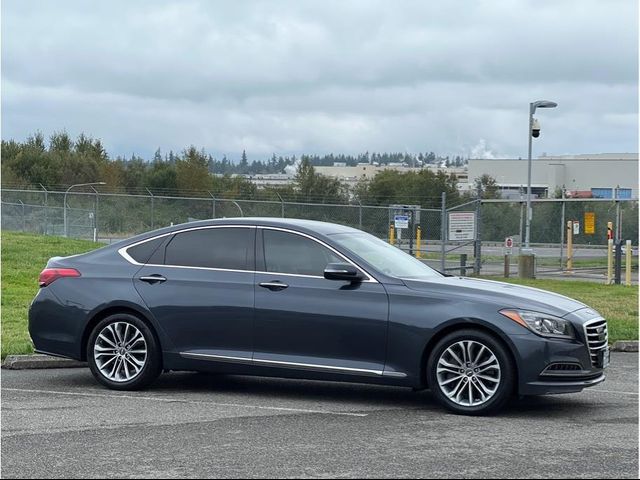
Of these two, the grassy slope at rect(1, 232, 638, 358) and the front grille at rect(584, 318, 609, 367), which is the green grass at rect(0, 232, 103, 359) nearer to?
the grassy slope at rect(1, 232, 638, 358)

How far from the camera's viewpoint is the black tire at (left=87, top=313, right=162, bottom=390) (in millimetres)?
9695

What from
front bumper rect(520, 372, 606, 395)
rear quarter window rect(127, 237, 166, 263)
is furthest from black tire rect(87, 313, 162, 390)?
front bumper rect(520, 372, 606, 395)

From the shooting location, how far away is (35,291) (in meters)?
18.4

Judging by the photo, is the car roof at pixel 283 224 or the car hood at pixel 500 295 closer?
the car hood at pixel 500 295

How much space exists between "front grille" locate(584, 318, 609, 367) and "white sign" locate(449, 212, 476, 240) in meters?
17.6

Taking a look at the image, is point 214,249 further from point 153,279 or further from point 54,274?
point 54,274

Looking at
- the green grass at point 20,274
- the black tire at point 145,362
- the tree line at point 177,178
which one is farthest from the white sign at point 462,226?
the tree line at point 177,178

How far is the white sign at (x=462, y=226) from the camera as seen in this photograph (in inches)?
1059

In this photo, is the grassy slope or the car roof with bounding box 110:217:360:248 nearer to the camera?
the car roof with bounding box 110:217:360:248

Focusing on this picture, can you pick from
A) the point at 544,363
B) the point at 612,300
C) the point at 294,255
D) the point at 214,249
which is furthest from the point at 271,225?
the point at 612,300

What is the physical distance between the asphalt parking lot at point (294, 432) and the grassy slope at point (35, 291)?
2939 millimetres

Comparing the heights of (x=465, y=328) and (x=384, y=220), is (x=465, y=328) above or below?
below

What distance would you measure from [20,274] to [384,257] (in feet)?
41.2

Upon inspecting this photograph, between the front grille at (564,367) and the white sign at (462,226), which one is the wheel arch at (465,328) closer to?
the front grille at (564,367)
